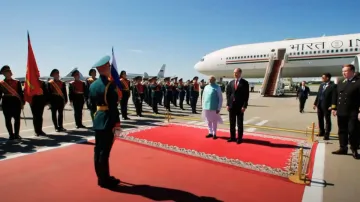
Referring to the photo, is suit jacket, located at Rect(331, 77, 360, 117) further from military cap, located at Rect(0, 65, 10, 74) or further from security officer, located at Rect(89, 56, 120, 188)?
military cap, located at Rect(0, 65, 10, 74)

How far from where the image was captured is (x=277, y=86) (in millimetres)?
28016

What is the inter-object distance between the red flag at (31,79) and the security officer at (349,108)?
8.72 m

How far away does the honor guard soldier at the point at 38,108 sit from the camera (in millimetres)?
7812

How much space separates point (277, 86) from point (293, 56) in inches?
158

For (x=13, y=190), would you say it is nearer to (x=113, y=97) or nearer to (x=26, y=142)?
(x=113, y=97)

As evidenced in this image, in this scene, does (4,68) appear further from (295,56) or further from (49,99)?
(295,56)

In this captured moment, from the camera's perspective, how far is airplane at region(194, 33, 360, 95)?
84.3ft

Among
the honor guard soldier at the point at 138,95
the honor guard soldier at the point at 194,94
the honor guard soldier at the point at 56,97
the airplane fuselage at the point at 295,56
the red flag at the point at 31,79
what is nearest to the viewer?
the red flag at the point at 31,79

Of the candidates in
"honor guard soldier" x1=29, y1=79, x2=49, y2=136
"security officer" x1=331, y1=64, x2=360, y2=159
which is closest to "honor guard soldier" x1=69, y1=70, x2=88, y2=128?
"honor guard soldier" x1=29, y1=79, x2=49, y2=136

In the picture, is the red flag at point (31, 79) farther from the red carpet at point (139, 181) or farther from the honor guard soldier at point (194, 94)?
the honor guard soldier at point (194, 94)

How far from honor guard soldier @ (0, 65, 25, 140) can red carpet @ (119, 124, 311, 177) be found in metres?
3.35

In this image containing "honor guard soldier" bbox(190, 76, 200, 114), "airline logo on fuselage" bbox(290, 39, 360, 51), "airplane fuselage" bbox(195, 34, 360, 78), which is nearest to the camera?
"honor guard soldier" bbox(190, 76, 200, 114)

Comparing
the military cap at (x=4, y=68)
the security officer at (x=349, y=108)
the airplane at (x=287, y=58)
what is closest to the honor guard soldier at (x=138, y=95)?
the military cap at (x=4, y=68)

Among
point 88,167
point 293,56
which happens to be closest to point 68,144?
point 88,167
